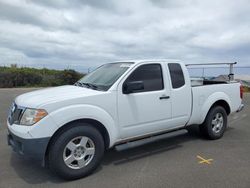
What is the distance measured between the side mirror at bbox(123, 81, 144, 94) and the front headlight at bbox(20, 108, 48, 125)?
1.40 meters

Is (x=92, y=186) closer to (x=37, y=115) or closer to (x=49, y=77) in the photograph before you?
(x=37, y=115)

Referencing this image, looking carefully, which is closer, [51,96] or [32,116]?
[32,116]

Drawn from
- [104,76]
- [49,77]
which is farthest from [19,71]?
[104,76]

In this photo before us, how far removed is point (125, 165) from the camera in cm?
471

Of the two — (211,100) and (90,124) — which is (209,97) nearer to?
(211,100)

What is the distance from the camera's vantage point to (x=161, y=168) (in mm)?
4535

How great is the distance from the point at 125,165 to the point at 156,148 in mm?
1099

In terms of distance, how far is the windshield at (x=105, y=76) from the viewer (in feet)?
15.5

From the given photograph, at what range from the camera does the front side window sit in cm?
494

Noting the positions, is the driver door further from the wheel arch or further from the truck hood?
the truck hood

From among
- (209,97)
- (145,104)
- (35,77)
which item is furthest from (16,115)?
(35,77)

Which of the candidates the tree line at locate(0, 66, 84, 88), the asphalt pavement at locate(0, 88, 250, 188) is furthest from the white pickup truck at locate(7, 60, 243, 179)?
Answer: the tree line at locate(0, 66, 84, 88)

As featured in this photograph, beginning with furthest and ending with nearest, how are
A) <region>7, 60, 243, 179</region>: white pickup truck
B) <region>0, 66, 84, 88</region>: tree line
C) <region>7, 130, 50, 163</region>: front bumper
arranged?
<region>0, 66, 84, 88</region>: tree line
<region>7, 60, 243, 179</region>: white pickup truck
<region>7, 130, 50, 163</region>: front bumper

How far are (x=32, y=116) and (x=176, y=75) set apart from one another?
2.96m
